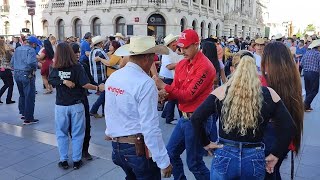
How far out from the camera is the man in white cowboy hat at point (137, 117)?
8.33ft

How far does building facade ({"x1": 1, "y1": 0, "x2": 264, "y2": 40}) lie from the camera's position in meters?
29.0

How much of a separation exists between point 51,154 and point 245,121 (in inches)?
155

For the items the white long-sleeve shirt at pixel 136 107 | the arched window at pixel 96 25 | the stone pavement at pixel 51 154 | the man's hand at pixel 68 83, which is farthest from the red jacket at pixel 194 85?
the arched window at pixel 96 25

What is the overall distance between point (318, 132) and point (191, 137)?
4259 mm

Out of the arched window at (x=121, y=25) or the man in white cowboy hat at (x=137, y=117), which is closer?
the man in white cowboy hat at (x=137, y=117)

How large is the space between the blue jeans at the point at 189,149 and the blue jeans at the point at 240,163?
3.19 ft

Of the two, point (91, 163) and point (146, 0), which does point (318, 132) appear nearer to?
point (91, 163)

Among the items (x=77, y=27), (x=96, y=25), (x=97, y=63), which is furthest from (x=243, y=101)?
(x=77, y=27)

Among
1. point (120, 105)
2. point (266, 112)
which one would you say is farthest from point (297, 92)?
point (120, 105)

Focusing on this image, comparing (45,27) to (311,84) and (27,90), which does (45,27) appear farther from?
(311,84)

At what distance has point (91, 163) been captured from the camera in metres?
4.89

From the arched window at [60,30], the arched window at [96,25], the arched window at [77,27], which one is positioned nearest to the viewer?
the arched window at [96,25]

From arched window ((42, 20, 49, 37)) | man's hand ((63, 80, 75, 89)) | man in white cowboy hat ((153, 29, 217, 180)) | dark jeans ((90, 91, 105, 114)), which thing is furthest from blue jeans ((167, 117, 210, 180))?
arched window ((42, 20, 49, 37))

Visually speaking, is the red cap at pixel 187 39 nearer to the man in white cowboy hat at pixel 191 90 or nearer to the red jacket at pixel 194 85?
the man in white cowboy hat at pixel 191 90
